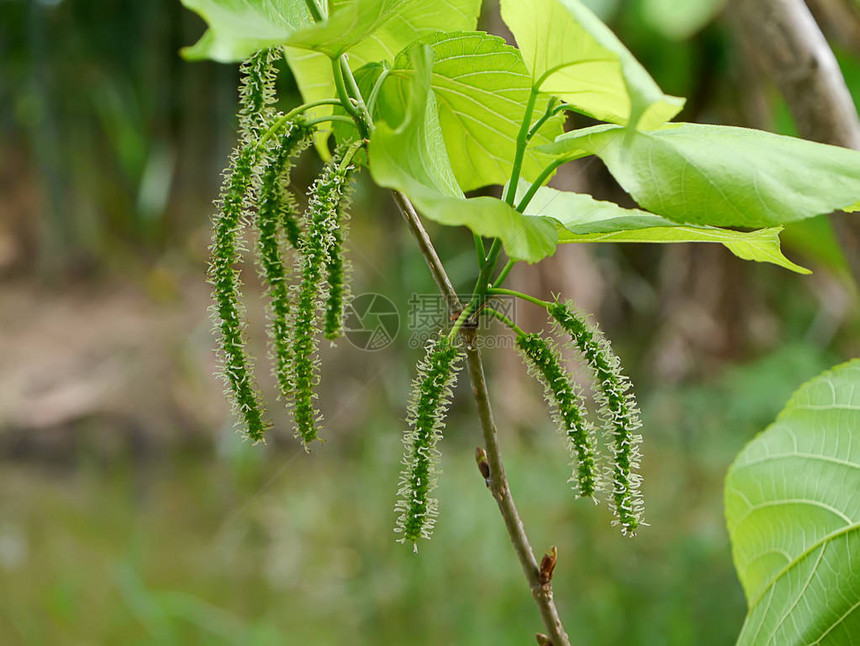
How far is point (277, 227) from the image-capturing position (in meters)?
0.28

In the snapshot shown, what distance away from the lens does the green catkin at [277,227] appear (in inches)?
10.8

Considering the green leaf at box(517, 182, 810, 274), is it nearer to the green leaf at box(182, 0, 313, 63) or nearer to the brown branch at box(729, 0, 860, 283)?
the green leaf at box(182, 0, 313, 63)

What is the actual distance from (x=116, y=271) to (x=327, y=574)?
2025mm

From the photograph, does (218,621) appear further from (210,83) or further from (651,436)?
(210,83)

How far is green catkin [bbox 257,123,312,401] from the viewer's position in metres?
0.27

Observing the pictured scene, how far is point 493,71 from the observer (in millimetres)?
312

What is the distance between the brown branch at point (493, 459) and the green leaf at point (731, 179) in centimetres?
8

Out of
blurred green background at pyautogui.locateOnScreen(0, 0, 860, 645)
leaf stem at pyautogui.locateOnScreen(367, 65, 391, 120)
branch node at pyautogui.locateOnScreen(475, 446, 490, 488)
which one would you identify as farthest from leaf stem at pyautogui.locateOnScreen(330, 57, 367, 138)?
blurred green background at pyautogui.locateOnScreen(0, 0, 860, 645)

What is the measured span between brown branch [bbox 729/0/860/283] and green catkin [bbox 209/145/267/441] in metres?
0.41

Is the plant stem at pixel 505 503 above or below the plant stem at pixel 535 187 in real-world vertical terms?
below

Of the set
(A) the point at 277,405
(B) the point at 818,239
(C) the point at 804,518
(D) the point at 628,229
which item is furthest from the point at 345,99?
(A) the point at 277,405

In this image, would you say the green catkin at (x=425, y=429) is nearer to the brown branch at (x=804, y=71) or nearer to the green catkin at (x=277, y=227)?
the green catkin at (x=277, y=227)

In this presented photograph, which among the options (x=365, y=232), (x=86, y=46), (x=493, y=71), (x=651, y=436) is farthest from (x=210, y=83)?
(x=493, y=71)

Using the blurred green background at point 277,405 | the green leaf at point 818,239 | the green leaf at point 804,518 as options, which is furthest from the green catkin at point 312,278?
the green leaf at point 818,239
